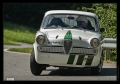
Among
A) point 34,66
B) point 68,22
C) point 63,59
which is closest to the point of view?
point 63,59

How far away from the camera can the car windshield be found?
39.6 feet

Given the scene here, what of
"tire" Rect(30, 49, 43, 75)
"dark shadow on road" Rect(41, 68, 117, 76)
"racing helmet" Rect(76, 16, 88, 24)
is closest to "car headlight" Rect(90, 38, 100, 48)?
"dark shadow on road" Rect(41, 68, 117, 76)

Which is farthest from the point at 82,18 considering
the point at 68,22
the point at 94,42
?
the point at 94,42

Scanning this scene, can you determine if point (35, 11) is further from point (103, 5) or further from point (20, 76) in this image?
point (20, 76)

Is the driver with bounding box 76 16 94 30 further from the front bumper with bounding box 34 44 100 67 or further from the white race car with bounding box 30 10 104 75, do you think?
the front bumper with bounding box 34 44 100 67

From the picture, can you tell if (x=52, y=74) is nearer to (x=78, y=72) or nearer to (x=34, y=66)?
(x=34, y=66)

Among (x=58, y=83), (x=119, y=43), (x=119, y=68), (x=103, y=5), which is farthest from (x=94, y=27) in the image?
(x=103, y=5)

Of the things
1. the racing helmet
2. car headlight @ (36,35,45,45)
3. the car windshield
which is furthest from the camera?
the racing helmet

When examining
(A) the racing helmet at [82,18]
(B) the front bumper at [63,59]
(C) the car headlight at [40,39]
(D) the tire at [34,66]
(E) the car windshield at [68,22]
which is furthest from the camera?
(A) the racing helmet at [82,18]

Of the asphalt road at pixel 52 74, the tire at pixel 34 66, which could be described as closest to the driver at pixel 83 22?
the asphalt road at pixel 52 74

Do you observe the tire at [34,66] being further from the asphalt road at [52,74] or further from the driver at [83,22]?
the driver at [83,22]

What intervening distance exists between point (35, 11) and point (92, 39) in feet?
117

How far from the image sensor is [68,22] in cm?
1227

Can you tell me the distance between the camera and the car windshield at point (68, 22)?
1206cm
